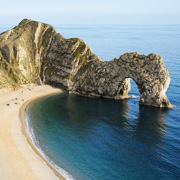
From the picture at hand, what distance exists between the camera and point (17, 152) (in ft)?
165

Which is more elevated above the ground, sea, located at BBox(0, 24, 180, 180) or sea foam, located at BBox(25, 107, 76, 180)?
sea, located at BBox(0, 24, 180, 180)

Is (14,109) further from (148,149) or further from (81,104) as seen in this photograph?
(148,149)

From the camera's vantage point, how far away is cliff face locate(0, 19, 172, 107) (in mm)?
86438

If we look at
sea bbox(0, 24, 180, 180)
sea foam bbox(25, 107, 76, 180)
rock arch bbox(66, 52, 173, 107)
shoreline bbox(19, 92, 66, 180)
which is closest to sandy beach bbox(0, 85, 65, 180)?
shoreline bbox(19, 92, 66, 180)

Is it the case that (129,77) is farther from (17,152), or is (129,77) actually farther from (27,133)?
(17,152)

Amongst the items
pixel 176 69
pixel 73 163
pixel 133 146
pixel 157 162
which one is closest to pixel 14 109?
pixel 73 163

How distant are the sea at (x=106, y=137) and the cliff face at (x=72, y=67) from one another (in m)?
7.20

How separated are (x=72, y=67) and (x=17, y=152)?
62.0 metres

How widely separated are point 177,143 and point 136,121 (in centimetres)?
1785

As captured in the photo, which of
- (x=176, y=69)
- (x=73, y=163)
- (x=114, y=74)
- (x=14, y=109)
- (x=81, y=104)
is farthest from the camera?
(x=176, y=69)

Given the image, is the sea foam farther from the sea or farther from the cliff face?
the cliff face

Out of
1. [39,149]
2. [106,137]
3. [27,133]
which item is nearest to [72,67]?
[27,133]

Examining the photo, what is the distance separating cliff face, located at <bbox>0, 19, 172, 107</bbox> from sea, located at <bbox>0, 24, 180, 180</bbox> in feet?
23.6

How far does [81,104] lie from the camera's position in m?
88.4
